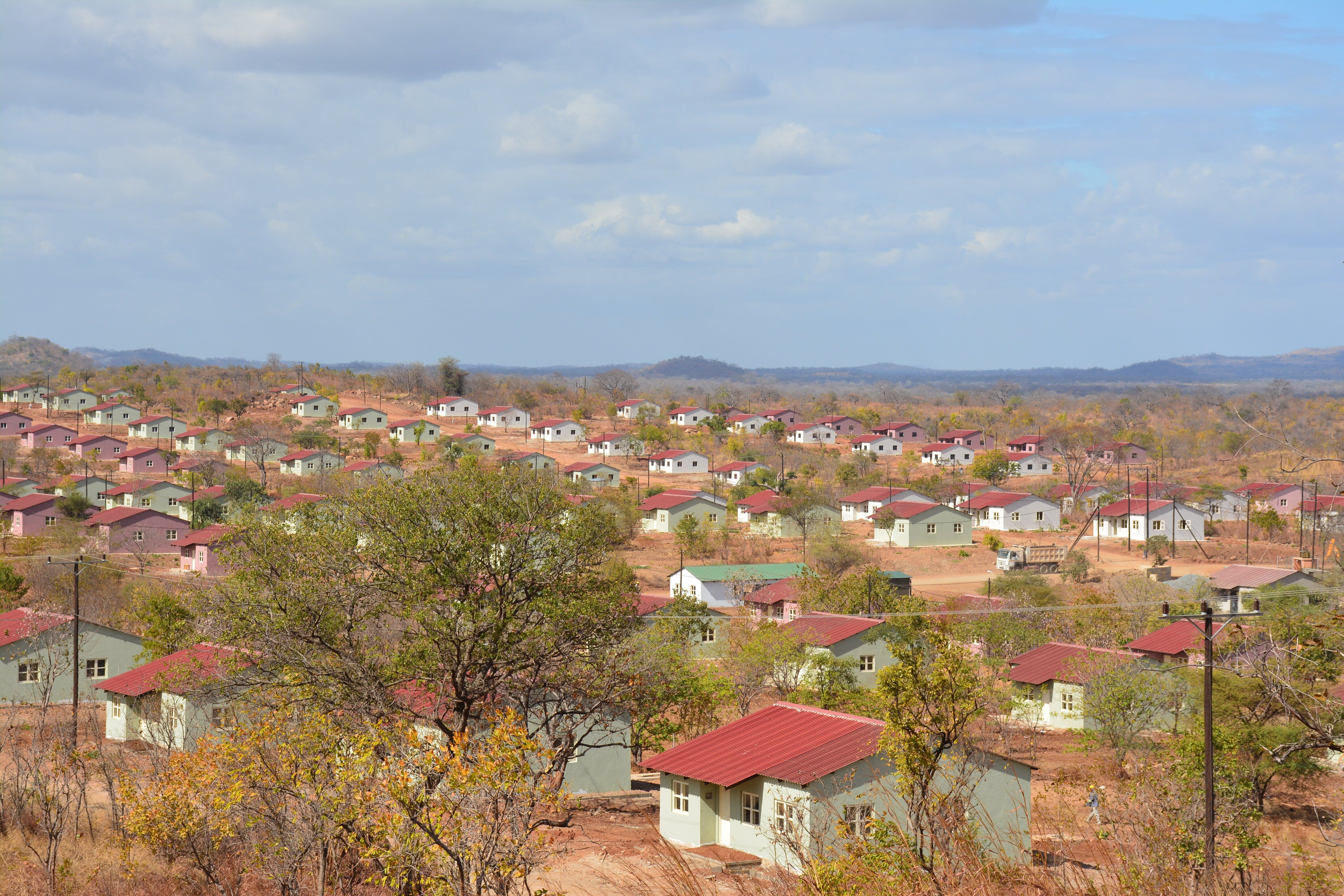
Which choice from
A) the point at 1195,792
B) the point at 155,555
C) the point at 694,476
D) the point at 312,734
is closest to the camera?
the point at 312,734

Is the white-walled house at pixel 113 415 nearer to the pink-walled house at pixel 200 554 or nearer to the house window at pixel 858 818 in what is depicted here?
the pink-walled house at pixel 200 554

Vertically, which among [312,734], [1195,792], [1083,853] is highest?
[312,734]

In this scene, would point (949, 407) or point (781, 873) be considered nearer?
point (781, 873)

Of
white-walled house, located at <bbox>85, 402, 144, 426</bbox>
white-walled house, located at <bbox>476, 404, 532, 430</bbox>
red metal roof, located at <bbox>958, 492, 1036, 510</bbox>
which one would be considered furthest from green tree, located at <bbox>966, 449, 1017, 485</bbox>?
white-walled house, located at <bbox>85, 402, 144, 426</bbox>

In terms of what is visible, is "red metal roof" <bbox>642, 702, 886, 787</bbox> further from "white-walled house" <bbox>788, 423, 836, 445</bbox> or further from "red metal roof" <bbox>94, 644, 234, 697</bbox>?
"white-walled house" <bbox>788, 423, 836, 445</bbox>

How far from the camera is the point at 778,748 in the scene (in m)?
22.3

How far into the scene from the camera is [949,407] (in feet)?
569

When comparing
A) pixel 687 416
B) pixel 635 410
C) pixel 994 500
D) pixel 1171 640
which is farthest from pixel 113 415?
pixel 1171 640

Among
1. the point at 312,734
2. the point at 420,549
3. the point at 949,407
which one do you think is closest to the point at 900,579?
the point at 420,549

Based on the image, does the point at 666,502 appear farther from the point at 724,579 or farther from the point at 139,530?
Answer: the point at 139,530

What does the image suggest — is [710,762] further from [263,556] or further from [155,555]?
[155,555]

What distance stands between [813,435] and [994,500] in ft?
120

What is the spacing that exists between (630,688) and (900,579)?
104ft

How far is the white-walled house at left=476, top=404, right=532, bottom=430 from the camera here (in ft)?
344
